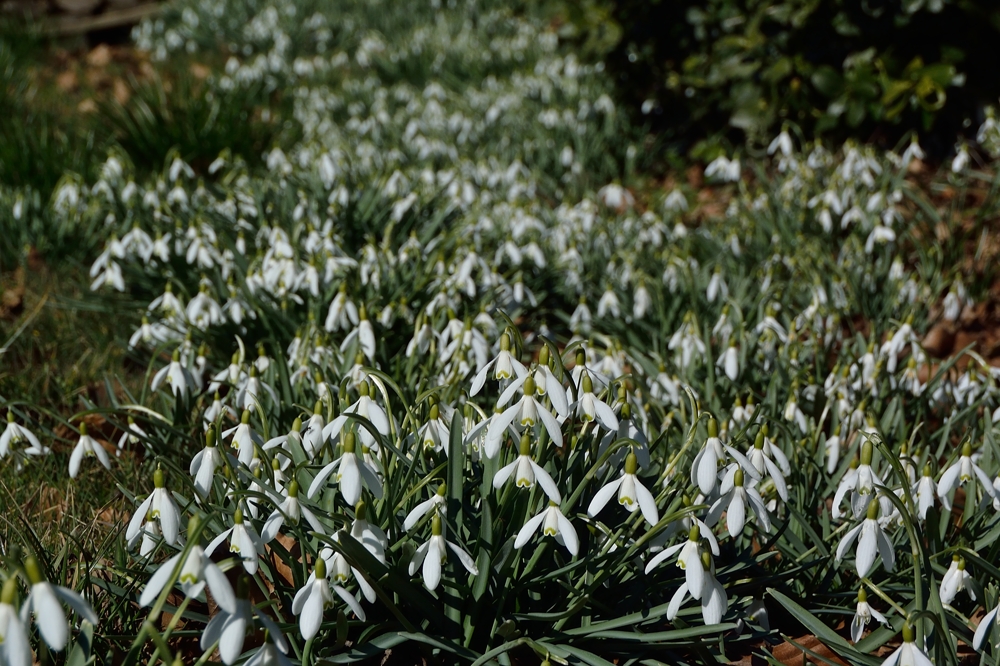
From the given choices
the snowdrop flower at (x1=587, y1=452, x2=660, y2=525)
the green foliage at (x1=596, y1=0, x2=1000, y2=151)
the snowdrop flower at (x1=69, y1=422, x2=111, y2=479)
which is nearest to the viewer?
the snowdrop flower at (x1=587, y1=452, x2=660, y2=525)

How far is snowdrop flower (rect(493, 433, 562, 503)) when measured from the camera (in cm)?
142

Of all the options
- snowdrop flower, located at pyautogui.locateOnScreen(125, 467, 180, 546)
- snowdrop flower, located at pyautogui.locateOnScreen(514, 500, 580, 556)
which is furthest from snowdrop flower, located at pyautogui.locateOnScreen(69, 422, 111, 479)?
snowdrop flower, located at pyautogui.locateOnScreen(514, 500, 580, 556)

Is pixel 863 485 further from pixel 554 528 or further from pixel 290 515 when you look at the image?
pixel 290 515

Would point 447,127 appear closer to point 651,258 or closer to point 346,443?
point 651,258

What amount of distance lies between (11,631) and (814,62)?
4306 millimetres

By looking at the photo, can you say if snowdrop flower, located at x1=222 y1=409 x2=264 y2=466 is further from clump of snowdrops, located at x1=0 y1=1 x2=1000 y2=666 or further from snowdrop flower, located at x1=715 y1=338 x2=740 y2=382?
snowdrop flower, located at x1=715 y1=338 x2=740 y2=382

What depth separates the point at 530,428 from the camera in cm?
169

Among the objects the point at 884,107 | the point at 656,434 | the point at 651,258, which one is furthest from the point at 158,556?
the point at 884,107

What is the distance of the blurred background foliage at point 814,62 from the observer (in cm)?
411

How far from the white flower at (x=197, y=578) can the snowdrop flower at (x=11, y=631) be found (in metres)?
0.16

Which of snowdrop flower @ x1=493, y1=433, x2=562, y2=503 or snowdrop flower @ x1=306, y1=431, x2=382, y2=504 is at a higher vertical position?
snowdrop flower @ x1=306, y1=431, x2=382, y2=504

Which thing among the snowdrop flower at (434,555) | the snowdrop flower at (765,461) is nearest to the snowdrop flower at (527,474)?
the snowdrop flower at (434,555)

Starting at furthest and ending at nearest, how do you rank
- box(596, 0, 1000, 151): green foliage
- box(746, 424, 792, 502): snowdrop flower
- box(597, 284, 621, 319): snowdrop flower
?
box(596, 0, 1000, 151): green foliage → box(597, 284, 621, 319): snowdrop flower → box(746, 424, 792, 502): snowdrop flower

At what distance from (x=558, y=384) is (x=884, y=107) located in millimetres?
3464
